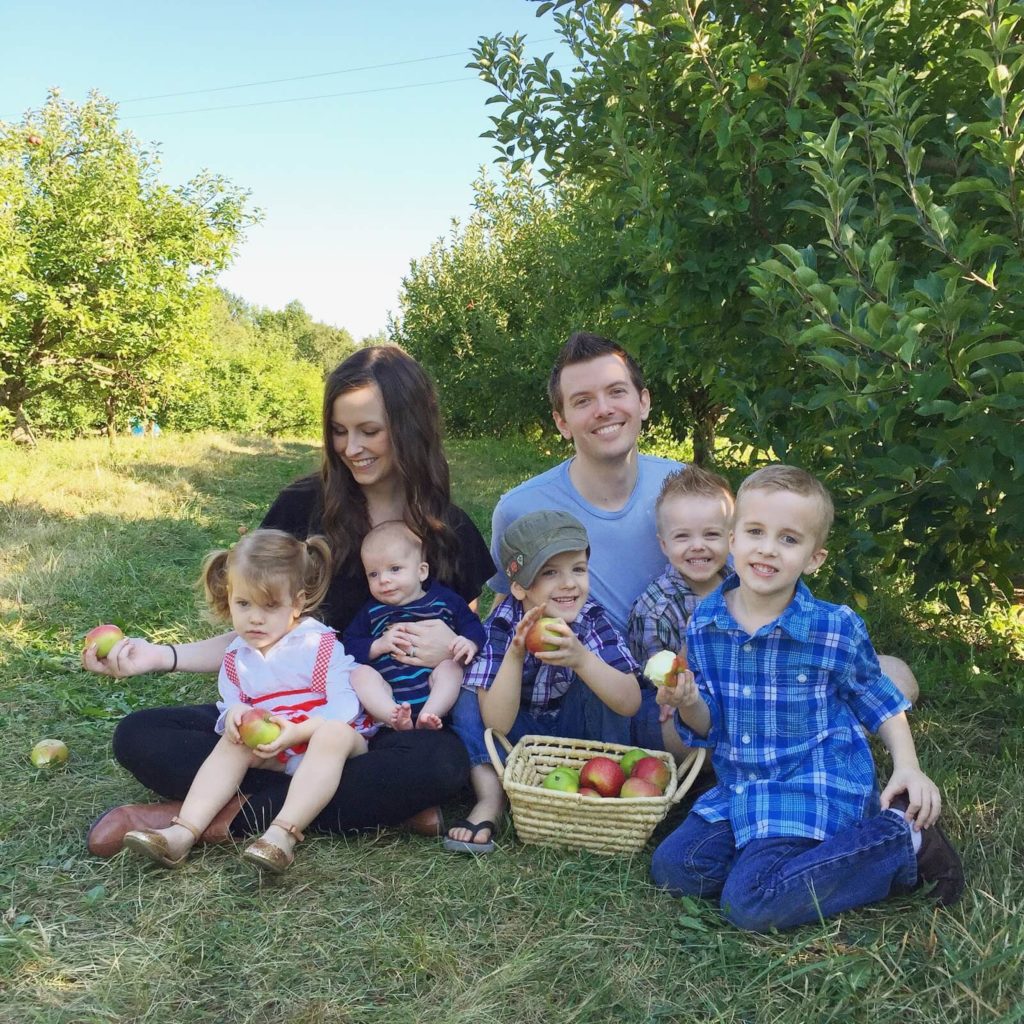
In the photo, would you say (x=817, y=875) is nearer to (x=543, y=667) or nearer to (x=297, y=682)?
(x=543, y=667)

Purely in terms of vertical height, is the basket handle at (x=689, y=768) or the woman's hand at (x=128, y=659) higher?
the woman's hand at (x=128, y=659)

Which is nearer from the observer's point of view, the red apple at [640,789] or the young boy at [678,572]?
the red apple at [640,789]

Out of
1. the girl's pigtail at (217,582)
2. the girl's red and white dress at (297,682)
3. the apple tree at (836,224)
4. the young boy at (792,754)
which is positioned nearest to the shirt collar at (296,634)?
the girl's red and white dress at (297,682)

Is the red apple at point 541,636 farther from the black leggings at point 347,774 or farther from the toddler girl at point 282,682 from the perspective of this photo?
the toddler girl at point 282,682

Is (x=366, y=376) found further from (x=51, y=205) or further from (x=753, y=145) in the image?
(x=51, y=205)

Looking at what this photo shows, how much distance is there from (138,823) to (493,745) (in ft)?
3.47

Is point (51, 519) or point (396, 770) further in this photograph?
point (51, 519)

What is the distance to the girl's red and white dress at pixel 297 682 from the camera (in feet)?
9.80

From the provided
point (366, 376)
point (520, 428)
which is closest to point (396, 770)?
point (366, 376)

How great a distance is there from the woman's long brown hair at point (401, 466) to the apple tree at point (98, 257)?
1295 centimetres

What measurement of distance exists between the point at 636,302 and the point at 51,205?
15785mm

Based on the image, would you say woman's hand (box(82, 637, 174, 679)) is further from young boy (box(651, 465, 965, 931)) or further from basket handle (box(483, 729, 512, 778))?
young boy (box(651, 465, 965, 931))

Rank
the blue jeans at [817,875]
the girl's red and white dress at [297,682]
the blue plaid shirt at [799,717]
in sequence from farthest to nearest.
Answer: the girl's red and white dress at [297,682]
the blue plaid shirt at [799,717]
the blue jeans at [817,875]

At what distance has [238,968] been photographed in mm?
2232
